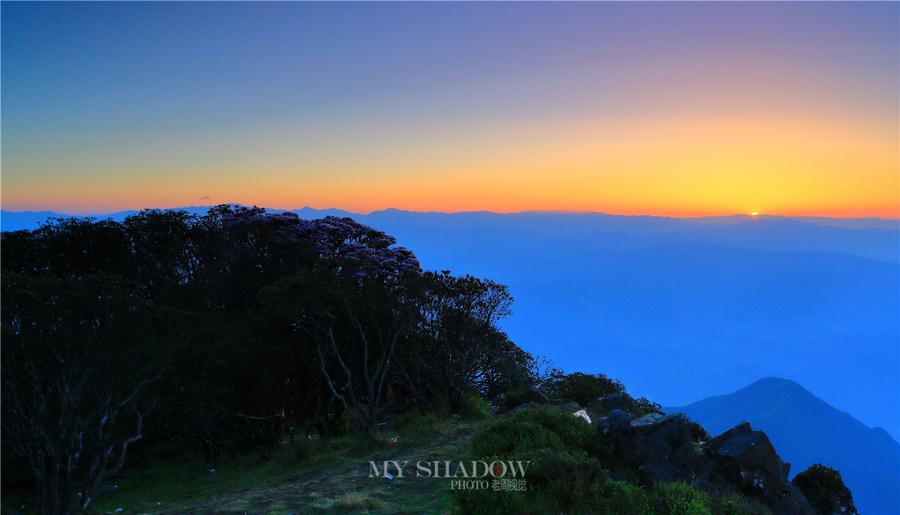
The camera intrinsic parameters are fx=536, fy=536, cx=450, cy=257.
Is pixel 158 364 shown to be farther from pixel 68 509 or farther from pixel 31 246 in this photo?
pixel 31 246

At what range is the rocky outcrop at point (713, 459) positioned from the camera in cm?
1162

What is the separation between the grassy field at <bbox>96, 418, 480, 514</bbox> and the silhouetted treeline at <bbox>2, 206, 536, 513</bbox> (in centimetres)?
113

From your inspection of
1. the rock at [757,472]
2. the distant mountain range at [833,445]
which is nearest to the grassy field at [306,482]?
the rock at [757,472]

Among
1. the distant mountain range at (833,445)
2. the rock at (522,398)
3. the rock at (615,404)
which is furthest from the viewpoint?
the distant mountain range at (833,445)

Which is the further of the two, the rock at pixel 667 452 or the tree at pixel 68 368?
the tree at pixel 68 368

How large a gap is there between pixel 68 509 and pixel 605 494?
11.9 m

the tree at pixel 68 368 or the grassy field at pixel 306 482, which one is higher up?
the tree at pixel 68 368

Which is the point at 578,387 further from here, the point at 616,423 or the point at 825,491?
the point at 616,423

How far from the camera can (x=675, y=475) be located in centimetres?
1173

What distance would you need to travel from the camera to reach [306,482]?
42.8 ft

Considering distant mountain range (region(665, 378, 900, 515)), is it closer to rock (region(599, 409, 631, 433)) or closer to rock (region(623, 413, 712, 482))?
rock (region(599, 409, 631, 433))

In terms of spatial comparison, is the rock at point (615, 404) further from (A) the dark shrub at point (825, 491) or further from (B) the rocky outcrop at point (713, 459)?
(B) the rocky outcrop at point (713, 459)

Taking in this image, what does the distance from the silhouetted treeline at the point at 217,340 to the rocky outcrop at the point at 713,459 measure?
26.4 feet

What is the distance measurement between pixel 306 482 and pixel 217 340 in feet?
24.6
